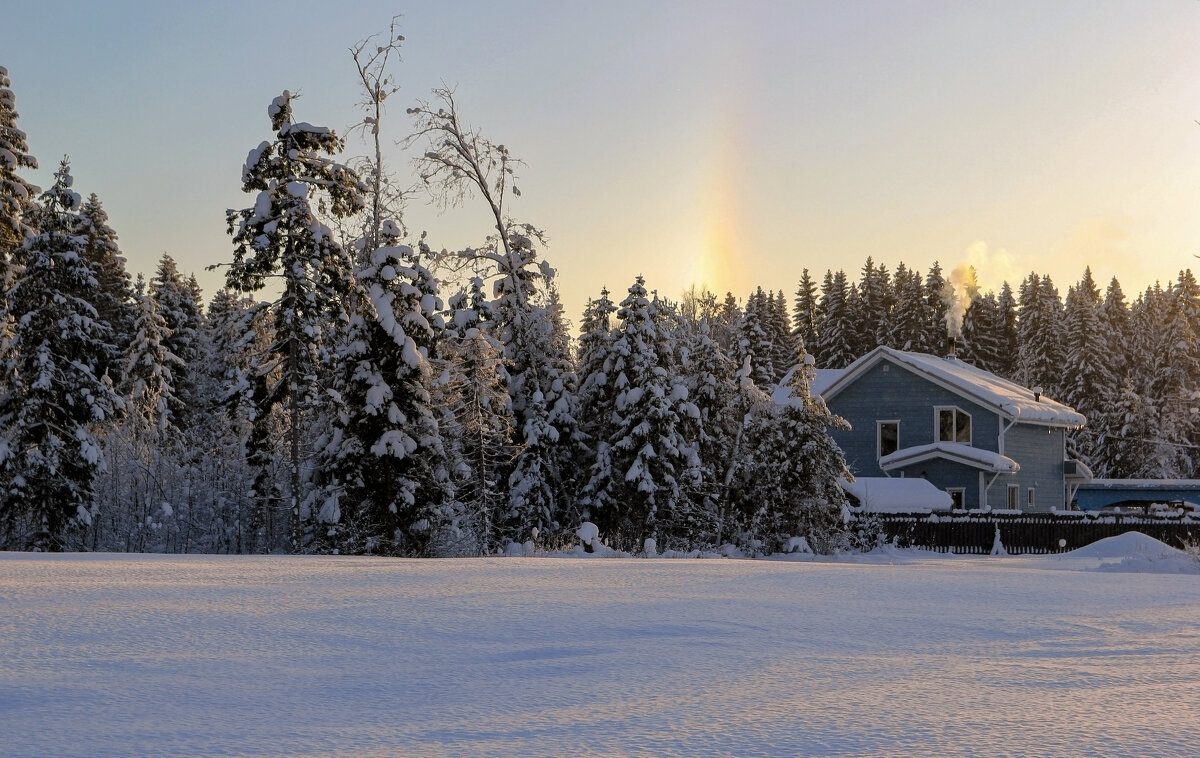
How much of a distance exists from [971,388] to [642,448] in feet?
52.2

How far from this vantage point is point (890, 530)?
36344 millimetres

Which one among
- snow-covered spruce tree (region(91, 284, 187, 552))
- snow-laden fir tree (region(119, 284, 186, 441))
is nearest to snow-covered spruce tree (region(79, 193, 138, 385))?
snow-laden fir tree (region(119, 284, 186, 441))

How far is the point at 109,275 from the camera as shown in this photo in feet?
205

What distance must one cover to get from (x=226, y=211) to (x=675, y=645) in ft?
75.0

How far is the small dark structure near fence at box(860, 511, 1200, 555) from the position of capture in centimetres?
3484

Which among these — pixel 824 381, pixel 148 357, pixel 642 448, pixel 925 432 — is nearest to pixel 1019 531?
pixel 925 432

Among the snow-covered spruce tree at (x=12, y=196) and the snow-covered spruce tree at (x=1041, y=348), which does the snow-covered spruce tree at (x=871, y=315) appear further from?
the snow-covered spruce tree at (x=12, y=196)

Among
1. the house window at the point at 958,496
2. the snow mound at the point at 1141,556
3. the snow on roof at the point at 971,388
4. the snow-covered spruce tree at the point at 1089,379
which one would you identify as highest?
the snow-covered spruce tree at the point at 1089,379

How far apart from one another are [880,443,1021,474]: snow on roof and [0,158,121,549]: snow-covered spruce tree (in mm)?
28176

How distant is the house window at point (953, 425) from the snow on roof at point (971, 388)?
2.71 feet

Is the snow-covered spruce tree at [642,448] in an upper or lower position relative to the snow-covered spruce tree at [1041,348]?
lower

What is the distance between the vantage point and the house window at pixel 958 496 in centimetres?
4303

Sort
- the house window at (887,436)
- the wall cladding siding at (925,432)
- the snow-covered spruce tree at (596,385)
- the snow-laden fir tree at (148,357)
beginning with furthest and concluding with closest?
the snow-laden fir tree at (148,357) < the house window at (887,436) < the wall cladding siding at (925,432) < the snow-covered spruce tree at (596,385)

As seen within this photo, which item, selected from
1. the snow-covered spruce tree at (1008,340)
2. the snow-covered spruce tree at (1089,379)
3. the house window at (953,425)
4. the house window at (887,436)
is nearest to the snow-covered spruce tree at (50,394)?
the house window at (887,436)
